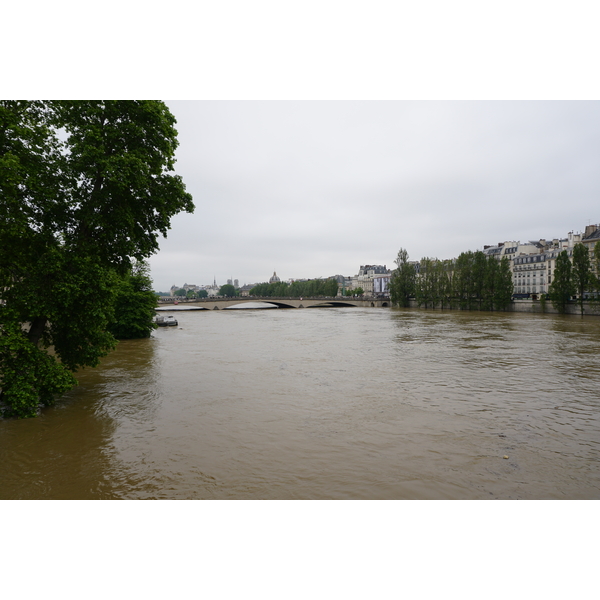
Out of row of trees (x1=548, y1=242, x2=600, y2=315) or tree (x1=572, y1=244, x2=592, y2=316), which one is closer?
row of trees (x1=548, y1=242, x2=600, y2=315)

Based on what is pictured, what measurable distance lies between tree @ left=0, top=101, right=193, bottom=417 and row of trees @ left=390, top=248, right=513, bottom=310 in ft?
220

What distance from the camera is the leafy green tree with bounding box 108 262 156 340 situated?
2912 centimetres

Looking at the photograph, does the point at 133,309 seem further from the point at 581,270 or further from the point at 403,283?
the point at 403,283

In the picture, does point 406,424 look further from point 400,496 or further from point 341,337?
point 341,337

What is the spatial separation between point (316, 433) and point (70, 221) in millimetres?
8076

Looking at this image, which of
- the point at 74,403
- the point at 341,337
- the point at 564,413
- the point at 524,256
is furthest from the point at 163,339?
the point at 524,256

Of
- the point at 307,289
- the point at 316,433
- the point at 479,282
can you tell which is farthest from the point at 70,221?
the point at 307,289

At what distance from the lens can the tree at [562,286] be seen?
2227 inches

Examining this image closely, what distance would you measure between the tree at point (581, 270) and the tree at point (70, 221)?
59755 mm

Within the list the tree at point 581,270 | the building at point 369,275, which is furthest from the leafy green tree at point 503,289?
the building at point 369,275

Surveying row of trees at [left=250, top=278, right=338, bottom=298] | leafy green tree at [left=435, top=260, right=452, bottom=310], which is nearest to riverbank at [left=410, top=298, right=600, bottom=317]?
leafy green tree at [left=435, top=260, right=452, bottom=310]

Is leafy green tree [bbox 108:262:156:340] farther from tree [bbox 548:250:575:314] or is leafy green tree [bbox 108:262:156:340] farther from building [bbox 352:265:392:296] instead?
building [bbox 352:265:392:296]

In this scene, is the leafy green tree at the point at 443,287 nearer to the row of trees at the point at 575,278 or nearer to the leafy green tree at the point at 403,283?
the leafy green tree at the point at 403,283

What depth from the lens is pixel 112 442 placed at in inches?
350
